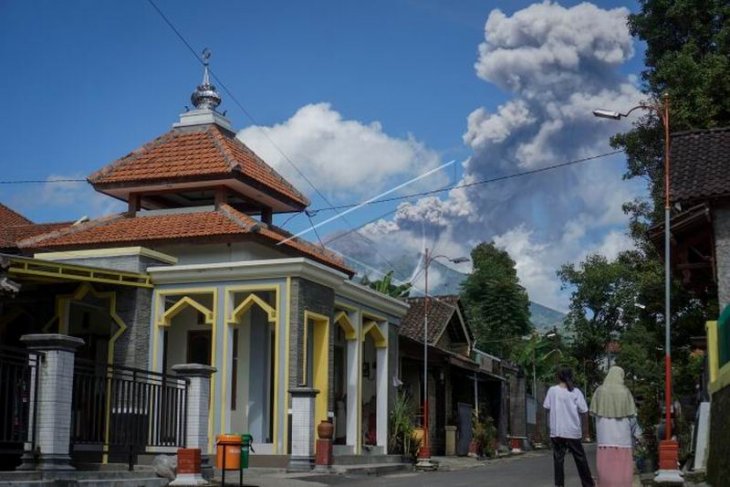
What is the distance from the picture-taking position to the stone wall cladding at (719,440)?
1232 centimetres

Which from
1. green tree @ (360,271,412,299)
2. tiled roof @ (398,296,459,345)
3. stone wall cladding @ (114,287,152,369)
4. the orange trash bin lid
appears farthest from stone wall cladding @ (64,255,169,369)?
green tree @ (360,271,412,299)

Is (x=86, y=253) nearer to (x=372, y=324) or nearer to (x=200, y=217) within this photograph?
(x=200, y=217)

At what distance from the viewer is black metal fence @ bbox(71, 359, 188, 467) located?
13.8 metres

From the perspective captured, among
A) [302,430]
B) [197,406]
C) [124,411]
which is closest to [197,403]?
[197,406]

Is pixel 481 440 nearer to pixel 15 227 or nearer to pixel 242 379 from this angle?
pixel 242 379

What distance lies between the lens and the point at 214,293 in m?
21.1

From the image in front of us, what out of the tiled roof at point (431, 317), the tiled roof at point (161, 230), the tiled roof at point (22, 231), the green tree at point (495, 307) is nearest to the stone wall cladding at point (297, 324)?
the tiled roof at point (161, 230)

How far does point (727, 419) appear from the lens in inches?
504

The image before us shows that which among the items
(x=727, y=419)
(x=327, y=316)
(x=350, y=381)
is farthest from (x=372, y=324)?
(x=727, y=419)

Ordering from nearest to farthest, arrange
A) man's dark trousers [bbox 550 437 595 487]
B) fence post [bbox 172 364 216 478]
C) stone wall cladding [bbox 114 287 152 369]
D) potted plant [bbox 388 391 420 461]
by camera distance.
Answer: man's dark trousers [bbox 550 437 595 487] < fence post [bbox 172 364 216 478] < stone wall cladding [bbox 114 287 152 369] < potted plant [bbox 388 391 420 461]

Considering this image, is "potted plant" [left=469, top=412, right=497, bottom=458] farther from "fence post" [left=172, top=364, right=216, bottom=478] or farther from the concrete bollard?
the concrete bollard

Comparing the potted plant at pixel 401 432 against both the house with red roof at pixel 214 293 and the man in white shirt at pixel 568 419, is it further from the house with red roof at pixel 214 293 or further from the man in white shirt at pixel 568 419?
the man in white shirt at pixel 568 419

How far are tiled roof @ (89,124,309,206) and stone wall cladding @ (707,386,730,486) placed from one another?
13.3 metres

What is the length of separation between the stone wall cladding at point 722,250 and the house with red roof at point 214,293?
813 cm
